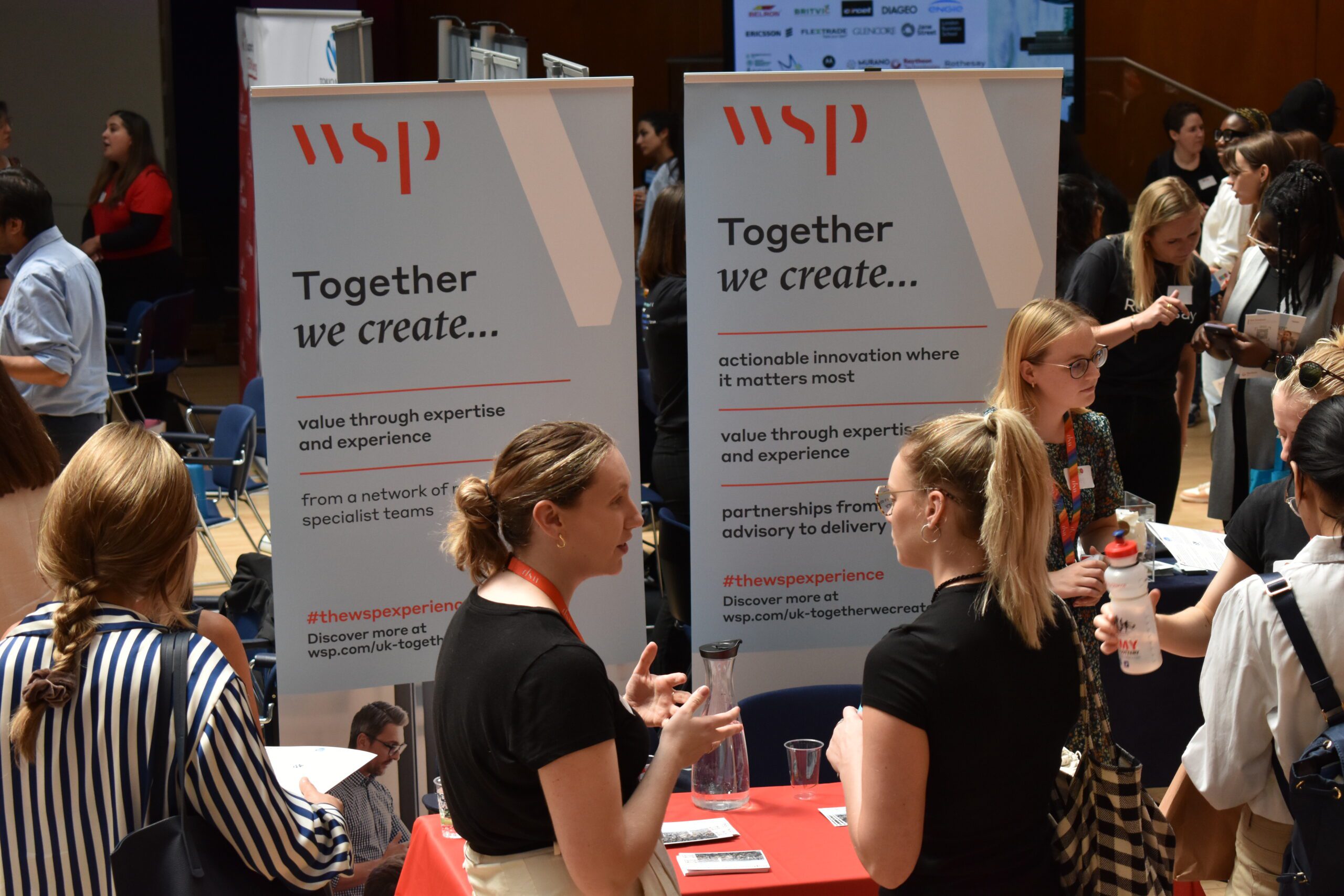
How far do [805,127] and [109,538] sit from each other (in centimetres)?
193

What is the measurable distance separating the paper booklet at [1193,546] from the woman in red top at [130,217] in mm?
5734

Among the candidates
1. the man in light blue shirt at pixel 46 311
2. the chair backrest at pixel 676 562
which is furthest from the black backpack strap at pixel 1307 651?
the man in light blue shirt at pixel 46 311

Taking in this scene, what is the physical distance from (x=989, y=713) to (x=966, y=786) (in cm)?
10

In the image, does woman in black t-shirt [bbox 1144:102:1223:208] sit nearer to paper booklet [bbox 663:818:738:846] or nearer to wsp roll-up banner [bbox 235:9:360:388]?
wsp roll-up banner [bbox 235:9:360:388]

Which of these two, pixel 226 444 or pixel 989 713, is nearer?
pixel 989 713

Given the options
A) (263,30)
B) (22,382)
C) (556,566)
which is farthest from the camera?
(263,30)

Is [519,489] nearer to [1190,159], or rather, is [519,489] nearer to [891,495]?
[891,495]

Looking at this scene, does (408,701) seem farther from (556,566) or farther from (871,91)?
(871,91)

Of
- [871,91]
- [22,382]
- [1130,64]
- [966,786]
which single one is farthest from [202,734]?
[1130,64]

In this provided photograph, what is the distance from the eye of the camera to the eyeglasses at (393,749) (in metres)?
3.06

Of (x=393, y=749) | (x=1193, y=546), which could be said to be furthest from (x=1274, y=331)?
(x=393, y=749)

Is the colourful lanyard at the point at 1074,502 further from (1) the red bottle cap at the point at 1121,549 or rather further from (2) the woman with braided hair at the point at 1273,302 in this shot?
(2) the woman with braided hair at the point at 1273,302

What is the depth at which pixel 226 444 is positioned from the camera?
194 inches

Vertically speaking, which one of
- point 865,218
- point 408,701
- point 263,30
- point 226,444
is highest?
point 263,30
